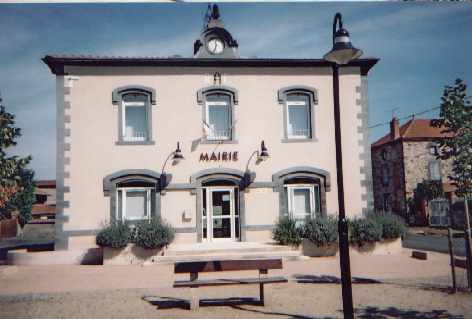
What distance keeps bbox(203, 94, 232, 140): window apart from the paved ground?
436 cm

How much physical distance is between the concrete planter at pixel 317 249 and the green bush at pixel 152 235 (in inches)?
150

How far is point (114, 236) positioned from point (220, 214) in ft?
10.5

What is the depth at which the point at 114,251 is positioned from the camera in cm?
1011

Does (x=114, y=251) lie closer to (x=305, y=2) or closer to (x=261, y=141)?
(x=261, y=141)

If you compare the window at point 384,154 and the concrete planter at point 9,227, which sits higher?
the window at point 384,154

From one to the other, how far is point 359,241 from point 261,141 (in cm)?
413

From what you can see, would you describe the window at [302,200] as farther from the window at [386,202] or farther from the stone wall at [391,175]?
the window at [386,202]

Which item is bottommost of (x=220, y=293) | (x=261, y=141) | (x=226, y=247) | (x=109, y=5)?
(x=220, y=293)

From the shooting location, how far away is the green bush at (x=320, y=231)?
→ 33.8 ft

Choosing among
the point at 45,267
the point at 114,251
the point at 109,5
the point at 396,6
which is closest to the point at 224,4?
the point at 109,5

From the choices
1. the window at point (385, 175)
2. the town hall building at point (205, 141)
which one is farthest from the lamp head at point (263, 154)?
the window at point (385, 175)

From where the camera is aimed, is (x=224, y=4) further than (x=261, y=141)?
No

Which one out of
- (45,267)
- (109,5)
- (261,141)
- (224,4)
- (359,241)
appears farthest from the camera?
(261,141)

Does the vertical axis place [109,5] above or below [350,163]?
above
